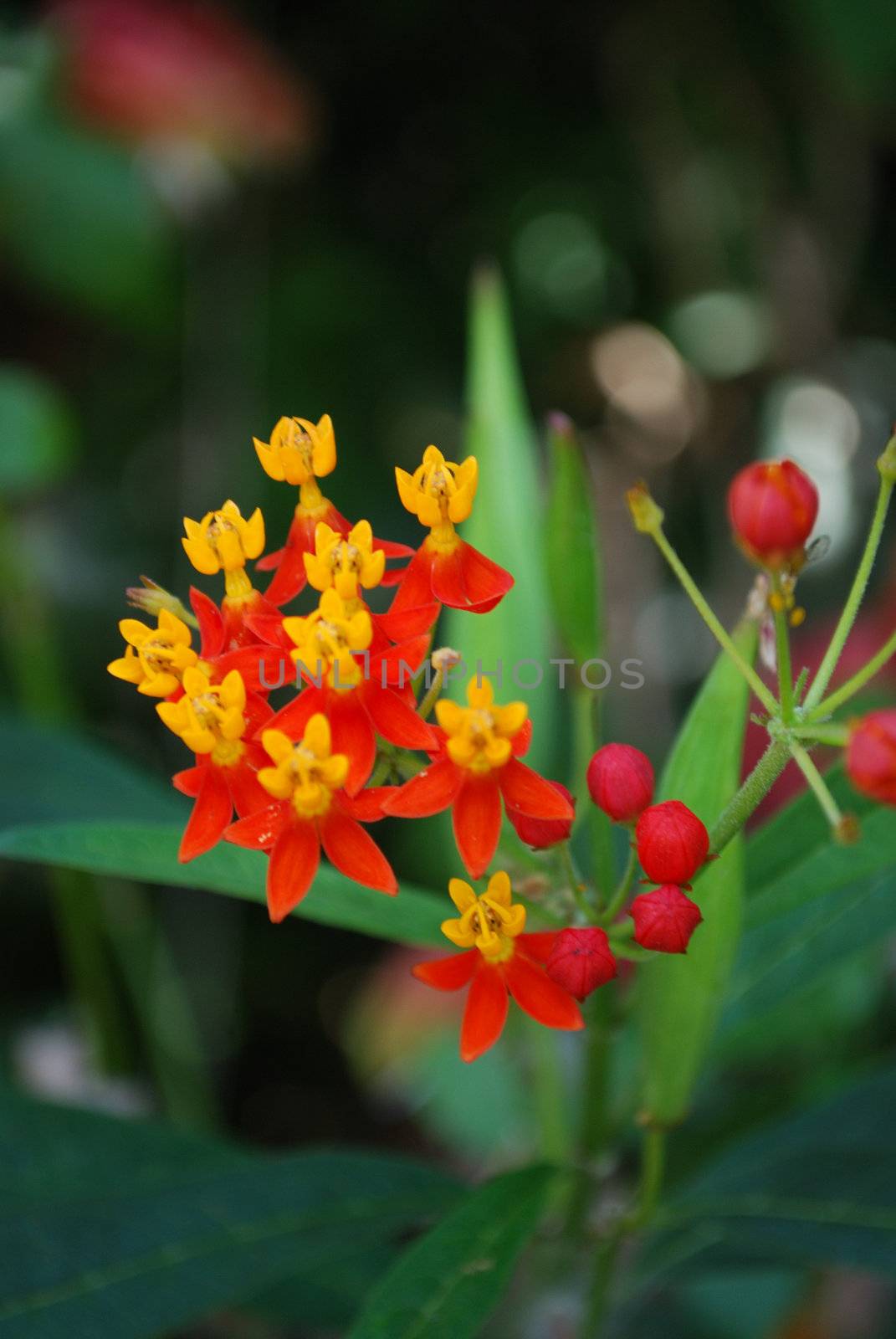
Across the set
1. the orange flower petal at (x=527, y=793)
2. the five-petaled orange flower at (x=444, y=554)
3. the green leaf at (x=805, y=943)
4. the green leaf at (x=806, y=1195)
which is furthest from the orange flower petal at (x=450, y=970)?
the green leaf at (x=806, y=1195)

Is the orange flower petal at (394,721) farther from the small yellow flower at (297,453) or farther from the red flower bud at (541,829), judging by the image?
the small yellow flower at (297,453)

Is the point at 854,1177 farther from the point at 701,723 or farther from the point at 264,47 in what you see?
the point at 264,47

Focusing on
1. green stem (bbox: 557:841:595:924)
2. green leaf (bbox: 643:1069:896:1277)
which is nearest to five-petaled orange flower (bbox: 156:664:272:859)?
green stem (bbox: 557:841:595:924)

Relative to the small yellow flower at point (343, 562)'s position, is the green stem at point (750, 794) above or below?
below

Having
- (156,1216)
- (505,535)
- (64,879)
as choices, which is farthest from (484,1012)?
(64,879)

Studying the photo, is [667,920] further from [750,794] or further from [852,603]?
[852,603]

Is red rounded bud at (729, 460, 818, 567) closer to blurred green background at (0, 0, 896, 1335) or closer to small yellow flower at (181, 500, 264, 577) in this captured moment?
small yellow flower at (181, 500, 264, 577)

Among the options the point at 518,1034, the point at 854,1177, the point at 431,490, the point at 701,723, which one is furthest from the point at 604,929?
the point at 518,1034
